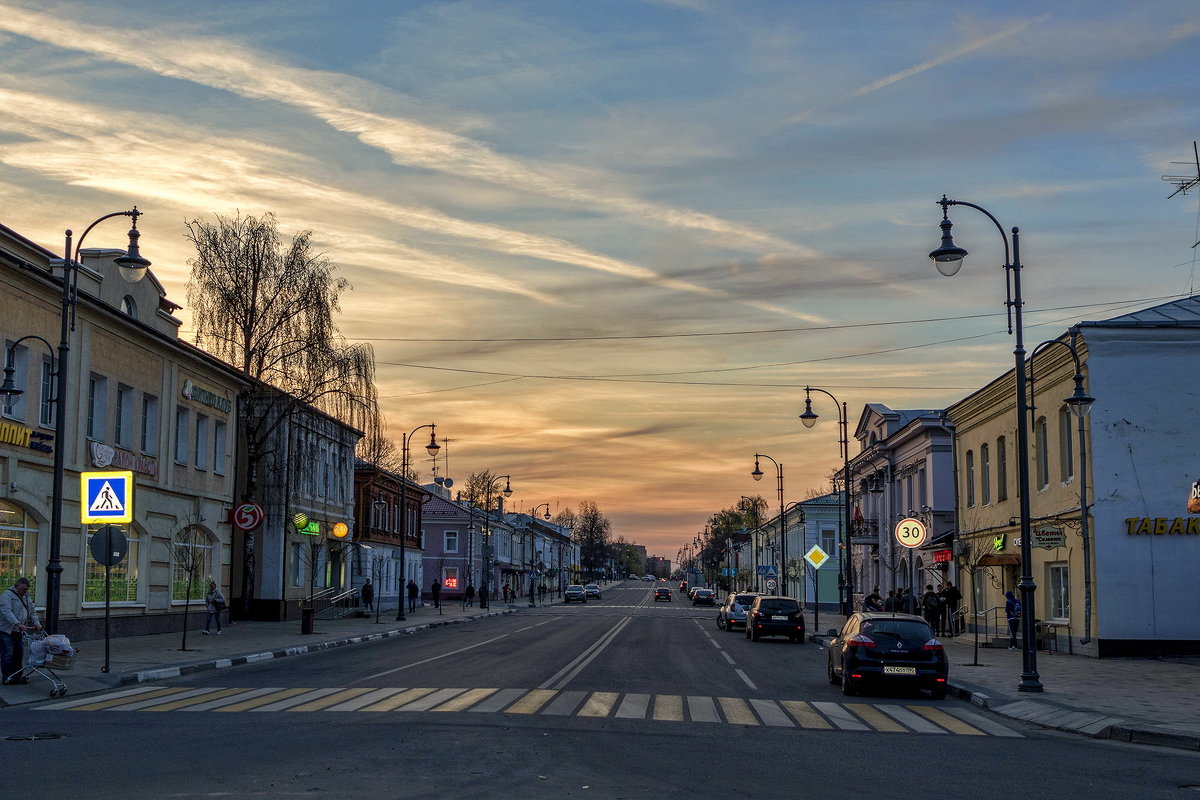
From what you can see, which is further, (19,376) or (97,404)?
(97,404)

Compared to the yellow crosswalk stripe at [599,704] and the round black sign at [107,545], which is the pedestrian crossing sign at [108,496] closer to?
the round black sign at [107,545]

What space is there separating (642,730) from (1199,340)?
21545 mm

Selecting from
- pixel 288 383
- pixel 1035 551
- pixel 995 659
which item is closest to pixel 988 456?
pixel 1035 551

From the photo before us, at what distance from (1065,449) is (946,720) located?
1637 centimetres

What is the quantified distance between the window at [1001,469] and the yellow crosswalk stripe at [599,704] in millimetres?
21931

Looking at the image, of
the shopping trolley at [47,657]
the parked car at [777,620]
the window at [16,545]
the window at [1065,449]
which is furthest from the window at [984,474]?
the shopping trolley at [47,657]

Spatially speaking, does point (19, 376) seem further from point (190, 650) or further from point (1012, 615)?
point (1012, 615)

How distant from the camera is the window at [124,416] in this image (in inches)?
1337

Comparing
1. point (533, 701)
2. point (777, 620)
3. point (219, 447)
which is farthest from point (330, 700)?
point (219, 447)

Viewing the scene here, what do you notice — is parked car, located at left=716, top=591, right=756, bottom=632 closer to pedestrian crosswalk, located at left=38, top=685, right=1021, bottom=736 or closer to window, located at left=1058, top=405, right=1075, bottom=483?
window, located at left=1058, top=405, right=1075, bottom=483

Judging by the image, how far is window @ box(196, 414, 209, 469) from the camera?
40.8 m

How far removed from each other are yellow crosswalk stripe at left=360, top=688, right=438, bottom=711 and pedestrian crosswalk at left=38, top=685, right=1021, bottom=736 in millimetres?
14

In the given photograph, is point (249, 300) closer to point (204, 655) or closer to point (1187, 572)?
point (204, 655)

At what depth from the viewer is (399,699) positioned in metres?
17.8
